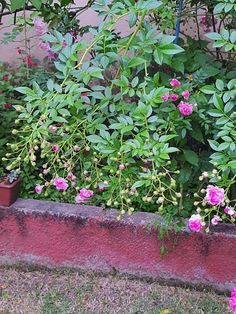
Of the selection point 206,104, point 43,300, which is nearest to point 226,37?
point 206,104

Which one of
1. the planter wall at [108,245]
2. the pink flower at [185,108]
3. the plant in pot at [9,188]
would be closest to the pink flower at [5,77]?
the plant in pot at [9,188]

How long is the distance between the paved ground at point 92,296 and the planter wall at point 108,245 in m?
0.06

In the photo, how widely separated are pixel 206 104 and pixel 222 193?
1.81 ft

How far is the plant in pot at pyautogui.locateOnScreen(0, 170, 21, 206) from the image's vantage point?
2.84 metres

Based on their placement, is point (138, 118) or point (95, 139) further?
point (95, 139)

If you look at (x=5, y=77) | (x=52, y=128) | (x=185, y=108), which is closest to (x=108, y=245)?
(x=52, y=128)

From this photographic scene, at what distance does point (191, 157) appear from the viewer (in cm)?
266

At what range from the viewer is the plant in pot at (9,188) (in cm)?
284

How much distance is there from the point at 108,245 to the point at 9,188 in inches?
24.4

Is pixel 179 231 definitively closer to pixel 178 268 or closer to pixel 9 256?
pixel 178 268

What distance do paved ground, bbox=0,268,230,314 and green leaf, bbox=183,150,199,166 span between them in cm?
70

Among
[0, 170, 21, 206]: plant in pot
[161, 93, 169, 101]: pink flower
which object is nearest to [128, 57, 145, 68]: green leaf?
[161, 93, 169, 101]: pink flower

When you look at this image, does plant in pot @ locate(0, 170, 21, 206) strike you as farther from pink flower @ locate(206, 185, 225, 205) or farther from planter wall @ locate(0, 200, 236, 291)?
pink flower @ locate(206, 185, 225, 205)

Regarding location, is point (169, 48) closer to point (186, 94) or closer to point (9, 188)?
point (186, 94)
